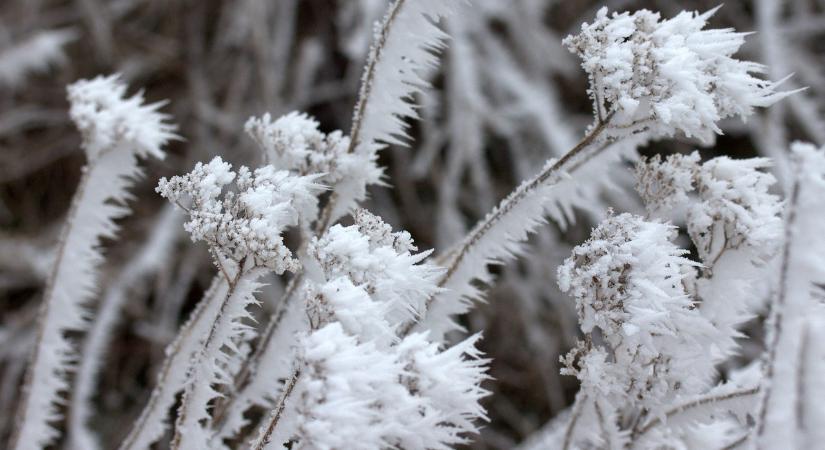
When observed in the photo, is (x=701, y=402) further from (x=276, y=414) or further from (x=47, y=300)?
(x=47, y=300)

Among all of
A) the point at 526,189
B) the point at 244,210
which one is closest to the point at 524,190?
the point at 526,189

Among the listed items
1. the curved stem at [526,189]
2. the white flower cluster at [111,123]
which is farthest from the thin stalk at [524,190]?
the white flower cluster at [111,123]

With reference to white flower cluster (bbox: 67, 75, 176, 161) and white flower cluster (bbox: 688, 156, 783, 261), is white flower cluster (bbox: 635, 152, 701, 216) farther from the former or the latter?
white flower cluster (bbox: 67, 75, 176, 161)

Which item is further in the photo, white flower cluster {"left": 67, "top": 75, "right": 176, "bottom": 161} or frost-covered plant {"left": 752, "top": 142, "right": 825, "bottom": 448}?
white flower cluster {"left": 67, "top": 75, "right": 176, "bottom": 161}

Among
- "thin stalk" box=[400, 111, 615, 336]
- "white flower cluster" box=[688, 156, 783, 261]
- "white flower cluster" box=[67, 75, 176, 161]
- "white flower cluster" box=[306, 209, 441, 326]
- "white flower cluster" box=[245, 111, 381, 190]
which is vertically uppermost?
"white flower cluster" box=[67, 75, 176, 161]

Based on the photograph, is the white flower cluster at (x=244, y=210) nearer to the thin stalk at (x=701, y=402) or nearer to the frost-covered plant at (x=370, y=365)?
the frost-covered plant at (x=370, y=365)

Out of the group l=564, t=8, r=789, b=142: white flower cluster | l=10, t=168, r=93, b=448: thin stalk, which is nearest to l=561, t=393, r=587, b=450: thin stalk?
l=564, t=8, r=789, b=142: white flower cluster

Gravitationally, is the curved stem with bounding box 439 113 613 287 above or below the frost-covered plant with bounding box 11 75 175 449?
below

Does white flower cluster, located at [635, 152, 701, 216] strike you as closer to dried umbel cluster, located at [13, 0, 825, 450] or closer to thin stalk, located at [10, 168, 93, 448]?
dried umbel cluster, located at [13, 0, 825, 450]

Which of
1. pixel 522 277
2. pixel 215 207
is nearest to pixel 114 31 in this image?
pixel 522 277
